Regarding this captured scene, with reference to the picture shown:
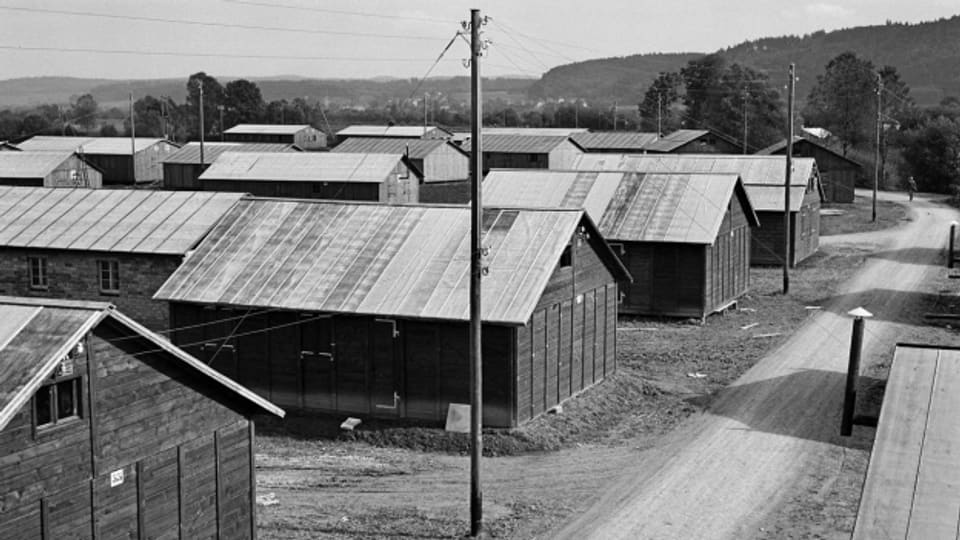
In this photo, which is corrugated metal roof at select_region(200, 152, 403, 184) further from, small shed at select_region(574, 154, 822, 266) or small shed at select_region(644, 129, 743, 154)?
small shed at select_region(644, 129, 743, 154)

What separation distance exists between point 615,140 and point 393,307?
9235cm

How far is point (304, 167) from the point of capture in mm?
81938

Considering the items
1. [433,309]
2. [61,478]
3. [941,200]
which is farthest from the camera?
[941,200]

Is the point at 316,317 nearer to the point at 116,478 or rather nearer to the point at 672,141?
the point at 116,478

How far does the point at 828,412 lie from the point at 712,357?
27.3 feet

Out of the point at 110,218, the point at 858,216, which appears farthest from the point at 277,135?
the point at 110,218

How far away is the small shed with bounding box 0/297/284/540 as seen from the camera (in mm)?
17156

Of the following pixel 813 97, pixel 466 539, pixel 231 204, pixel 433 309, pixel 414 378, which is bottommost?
pixel 466 539

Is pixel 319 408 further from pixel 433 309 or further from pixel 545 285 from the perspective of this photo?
pixel 545 285

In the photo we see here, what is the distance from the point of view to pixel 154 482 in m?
19.7

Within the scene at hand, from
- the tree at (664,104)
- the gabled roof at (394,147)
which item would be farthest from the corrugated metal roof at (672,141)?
the tree at (664,104)

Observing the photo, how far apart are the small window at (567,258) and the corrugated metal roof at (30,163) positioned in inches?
2690

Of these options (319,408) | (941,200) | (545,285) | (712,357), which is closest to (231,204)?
(319,408)

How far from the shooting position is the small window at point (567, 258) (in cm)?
3341
